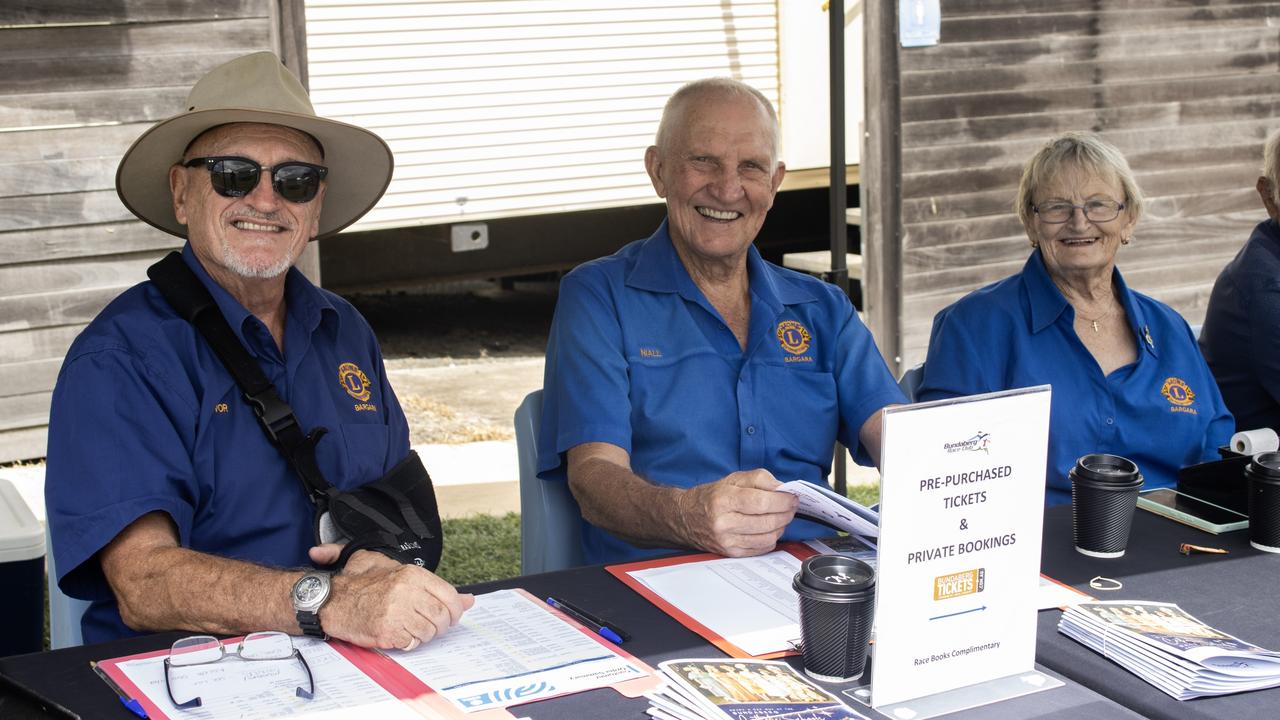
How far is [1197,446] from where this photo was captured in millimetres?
2889

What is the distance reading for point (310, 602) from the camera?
177 cm

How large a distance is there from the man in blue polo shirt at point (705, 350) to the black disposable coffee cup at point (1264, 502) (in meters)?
0.76

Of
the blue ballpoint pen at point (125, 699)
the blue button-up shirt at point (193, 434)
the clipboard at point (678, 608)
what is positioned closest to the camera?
the blue ballpoint pen at point (125, 699)

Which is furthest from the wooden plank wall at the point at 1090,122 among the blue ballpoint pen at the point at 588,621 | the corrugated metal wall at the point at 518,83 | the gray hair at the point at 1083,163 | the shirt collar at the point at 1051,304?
the blue ballpoint pen at the point at 588,621

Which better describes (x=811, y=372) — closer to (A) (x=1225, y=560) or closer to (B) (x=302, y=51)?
(A) (x=1225, y=560)

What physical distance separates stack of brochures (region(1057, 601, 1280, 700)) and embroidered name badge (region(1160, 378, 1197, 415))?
1125mm

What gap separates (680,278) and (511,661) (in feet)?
4.23

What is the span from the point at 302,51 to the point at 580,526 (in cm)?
352

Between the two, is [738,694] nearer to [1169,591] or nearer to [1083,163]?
[1169,591]

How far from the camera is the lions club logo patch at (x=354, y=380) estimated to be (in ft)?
8.14

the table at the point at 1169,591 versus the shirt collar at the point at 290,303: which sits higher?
the shirt collar at the point at 290,303

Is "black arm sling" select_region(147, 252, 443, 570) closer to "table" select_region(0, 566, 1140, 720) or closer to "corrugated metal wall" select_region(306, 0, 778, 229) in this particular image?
"table" select_region(0, 566, 1140, 720)

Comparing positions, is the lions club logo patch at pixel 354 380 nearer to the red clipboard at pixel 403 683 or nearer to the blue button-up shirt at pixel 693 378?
the blue button-up shirt at pixel 693 378

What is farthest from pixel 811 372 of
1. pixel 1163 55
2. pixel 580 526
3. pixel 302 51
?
pixel 1163 55
